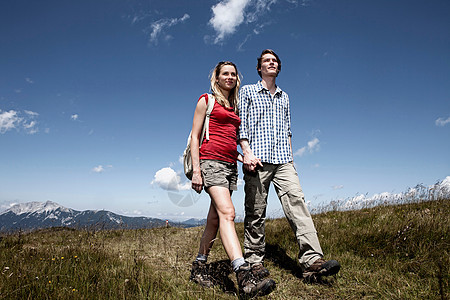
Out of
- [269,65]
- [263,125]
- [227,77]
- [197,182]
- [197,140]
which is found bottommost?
[197,182]

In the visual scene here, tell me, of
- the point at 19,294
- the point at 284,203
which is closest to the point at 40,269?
the point at 19,294

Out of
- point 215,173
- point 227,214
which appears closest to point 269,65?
point 215,173

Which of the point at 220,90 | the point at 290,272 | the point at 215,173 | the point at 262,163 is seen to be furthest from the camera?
the point at 290,272

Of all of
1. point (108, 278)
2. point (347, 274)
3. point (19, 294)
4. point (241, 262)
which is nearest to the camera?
point (19, 294)

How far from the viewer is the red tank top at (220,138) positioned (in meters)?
3.08

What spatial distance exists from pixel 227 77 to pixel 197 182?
1339mm

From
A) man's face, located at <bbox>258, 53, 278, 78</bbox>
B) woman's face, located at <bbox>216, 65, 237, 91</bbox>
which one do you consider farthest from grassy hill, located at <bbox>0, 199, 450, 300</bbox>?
man's face, located at <bbox>258, 53, 278, 78</bbox>

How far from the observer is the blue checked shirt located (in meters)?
3.49

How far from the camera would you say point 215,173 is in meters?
2.98

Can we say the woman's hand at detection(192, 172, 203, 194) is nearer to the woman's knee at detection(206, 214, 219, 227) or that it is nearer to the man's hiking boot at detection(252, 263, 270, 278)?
the woman's knee at detection(206, 214, 219, 227)

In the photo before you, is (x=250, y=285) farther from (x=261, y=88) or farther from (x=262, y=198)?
(x=261, y=88)

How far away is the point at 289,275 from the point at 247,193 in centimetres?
121

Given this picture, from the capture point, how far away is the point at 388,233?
4.04 metres

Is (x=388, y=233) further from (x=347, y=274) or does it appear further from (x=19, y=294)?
(x=19, y=294)
